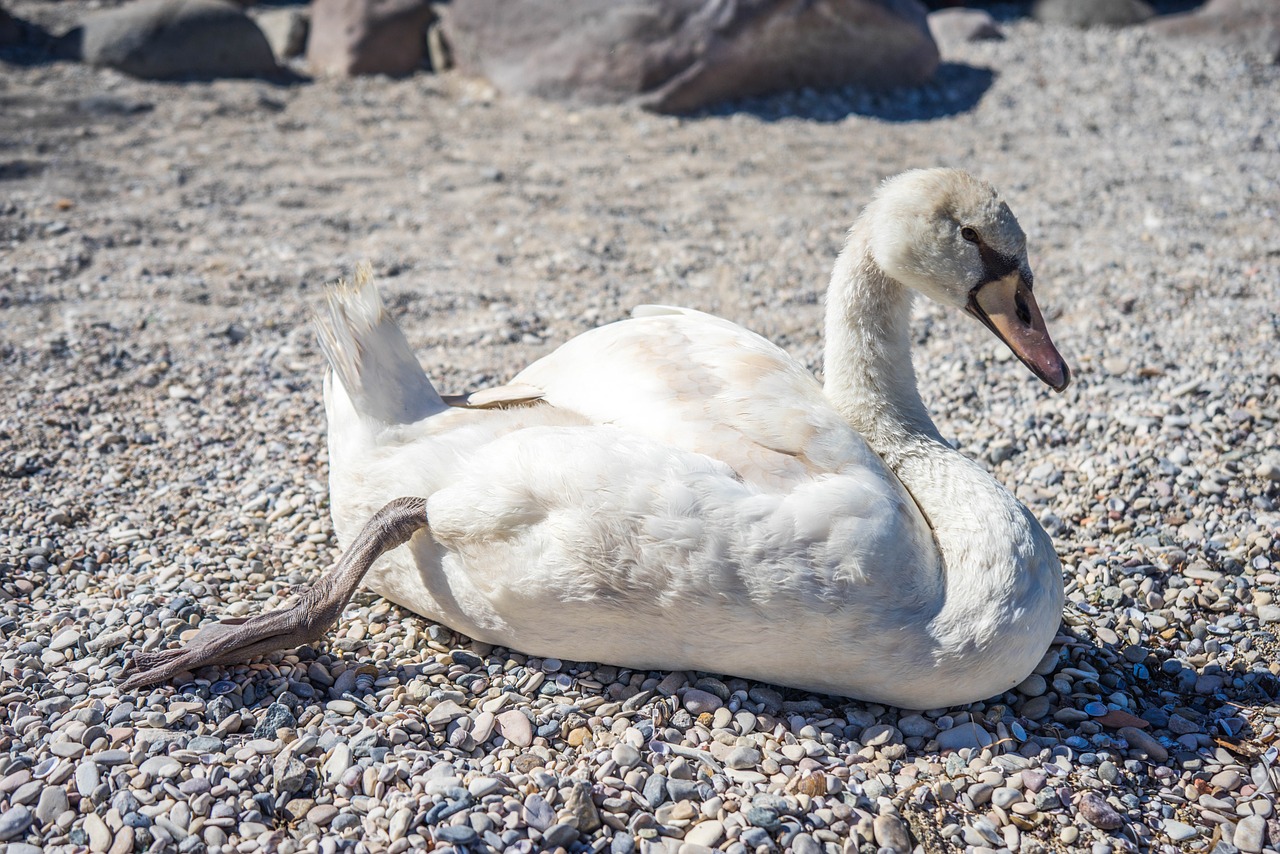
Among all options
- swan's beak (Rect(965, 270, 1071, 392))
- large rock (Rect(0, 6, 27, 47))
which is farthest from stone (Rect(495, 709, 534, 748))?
large rock (Rect(0, 6, 27, 47))

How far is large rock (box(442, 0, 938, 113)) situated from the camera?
8.56 metres

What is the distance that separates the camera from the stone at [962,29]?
1062cm

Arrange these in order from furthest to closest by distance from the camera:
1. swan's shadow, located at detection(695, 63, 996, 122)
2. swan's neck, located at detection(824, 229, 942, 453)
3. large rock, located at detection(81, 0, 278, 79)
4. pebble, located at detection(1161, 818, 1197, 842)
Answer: large rock, located at detection(81, 0, 278, 79), swan's shadow, located at detection(695, 63, 996, 122), swan's neck, located at detection(824, 229, 942, 453), pebble, located at detection(1161, 818, 1197, 842)

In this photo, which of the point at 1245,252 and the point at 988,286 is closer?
the point at 988,286

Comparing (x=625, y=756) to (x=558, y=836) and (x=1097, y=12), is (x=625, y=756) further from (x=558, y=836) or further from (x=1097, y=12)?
(x=1097, y=12)

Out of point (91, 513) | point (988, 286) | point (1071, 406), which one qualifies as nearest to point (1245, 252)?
point (1071, 406)

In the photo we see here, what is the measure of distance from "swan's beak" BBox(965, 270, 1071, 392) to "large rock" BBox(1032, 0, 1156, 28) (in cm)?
940

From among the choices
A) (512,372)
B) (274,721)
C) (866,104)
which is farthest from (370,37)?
(274,721)

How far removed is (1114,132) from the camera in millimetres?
8312

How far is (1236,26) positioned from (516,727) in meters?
10.5

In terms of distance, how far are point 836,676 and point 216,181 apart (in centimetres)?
590

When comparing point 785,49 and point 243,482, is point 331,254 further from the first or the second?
point 785,49

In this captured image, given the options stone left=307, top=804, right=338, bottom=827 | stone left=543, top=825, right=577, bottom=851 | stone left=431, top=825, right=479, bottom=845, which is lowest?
stone left=543, top=825, right=577, bottom=851

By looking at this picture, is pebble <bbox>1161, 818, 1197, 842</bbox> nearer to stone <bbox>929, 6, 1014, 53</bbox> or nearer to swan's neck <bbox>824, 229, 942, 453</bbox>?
swan's neck <bbox>824, 229, 942, 453</bbox>
